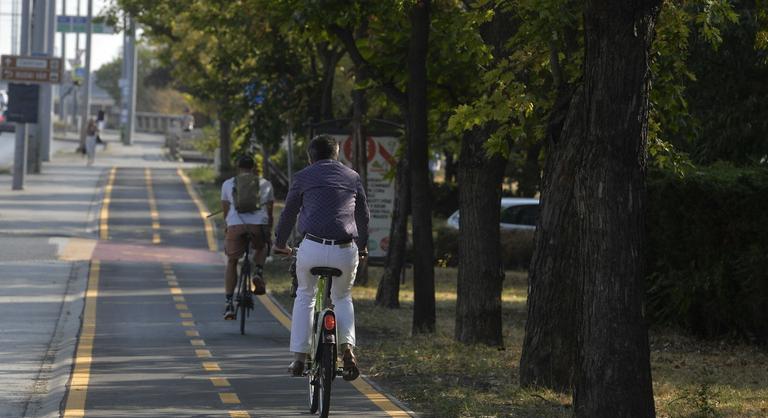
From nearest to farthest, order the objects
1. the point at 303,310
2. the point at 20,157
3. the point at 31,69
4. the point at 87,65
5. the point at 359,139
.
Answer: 1. the point at 303,310
2. the point at 359,139
3. the point at 20,157
4. the point at 31,69
5. the point at 87,65

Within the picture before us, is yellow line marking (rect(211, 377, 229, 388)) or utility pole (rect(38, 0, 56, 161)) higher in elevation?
utility pole (rect(38, 0, 56, 161))

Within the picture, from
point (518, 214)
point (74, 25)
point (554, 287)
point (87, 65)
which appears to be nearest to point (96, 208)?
point (518, 214)

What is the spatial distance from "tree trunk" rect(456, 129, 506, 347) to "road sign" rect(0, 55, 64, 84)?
24963 millimetres

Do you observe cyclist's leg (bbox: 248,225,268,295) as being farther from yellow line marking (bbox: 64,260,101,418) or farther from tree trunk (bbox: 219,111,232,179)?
tree trunk (bbox: 219,111,232,179)

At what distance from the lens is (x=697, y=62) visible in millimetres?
20406

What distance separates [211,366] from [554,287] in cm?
327

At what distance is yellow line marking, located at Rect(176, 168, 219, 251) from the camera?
29133mm

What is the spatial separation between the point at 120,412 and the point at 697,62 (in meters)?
12.1

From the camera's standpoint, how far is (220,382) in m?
12.0

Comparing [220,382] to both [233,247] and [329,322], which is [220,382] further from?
[233,247]

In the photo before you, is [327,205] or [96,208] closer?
[327,205]

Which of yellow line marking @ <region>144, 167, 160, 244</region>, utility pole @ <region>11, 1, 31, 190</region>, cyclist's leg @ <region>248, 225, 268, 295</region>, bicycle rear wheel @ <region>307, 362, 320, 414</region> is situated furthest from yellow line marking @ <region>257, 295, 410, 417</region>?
utility pole @ <region>11, 1, 31, 190</region>

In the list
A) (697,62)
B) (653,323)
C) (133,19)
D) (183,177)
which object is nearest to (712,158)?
(697,62)

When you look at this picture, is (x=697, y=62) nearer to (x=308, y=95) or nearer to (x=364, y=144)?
(x=364, y=144)
